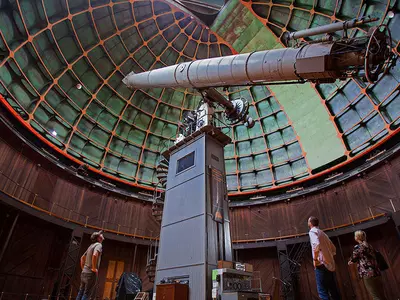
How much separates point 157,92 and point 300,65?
695 inches

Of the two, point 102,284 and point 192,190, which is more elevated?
point 192,190

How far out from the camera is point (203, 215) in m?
9.95

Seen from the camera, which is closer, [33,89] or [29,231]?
[29,231]

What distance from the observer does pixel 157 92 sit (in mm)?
24078

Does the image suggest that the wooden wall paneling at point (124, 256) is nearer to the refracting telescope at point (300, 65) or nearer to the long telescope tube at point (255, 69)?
the long telescope tube at point (255, 69)

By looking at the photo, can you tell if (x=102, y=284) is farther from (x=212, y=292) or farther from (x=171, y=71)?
(x=171, y=71)

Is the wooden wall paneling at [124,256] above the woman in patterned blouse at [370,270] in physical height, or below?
above

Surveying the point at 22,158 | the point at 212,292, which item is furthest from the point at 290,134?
the point at 22,158

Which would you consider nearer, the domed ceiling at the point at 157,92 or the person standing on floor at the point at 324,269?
the person standing on floor at the point at 324,269

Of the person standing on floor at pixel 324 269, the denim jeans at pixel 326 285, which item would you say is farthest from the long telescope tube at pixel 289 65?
the denim jeans at pixel 326 285

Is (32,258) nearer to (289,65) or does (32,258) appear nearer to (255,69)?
(255,69)

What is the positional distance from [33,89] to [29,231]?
9222 millimetres

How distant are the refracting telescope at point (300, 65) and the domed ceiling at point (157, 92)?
20.8 ft

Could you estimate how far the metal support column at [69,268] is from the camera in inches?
569
